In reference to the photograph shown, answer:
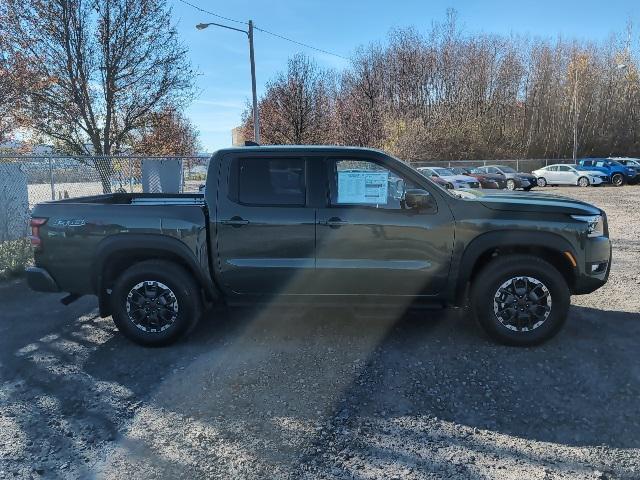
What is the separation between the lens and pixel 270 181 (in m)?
4.60

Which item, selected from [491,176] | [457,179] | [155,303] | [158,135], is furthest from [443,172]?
[155,303]

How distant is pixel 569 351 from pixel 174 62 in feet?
49.9

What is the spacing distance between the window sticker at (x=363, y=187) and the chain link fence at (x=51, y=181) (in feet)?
6.99

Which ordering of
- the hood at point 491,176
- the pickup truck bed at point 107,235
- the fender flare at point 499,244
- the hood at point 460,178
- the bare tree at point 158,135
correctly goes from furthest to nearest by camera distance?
the hood at point 491,176 < the hood at point 460,178 < the bare tree at point 158,135 < the pickup truck bed at point 107,235 < the fender flare at point 499,244

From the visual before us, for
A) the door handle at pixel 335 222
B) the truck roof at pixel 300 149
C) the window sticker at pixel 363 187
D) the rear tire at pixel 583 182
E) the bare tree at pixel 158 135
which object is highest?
the bare tree at pixel 158 135

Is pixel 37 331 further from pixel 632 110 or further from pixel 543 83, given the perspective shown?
pixel 632 110

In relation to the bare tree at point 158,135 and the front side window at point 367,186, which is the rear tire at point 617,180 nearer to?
the bare tree at point 158,135

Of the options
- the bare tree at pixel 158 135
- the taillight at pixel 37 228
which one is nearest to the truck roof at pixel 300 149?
the taillight at pixel 37 228

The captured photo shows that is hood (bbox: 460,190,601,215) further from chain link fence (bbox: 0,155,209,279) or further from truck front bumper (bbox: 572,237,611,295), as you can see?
chain link fence (bbox: 0,155,209,279)

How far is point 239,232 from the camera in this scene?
450 cm

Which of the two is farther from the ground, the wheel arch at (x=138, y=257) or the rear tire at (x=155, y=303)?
the wheel arch at (x=138, y=257)

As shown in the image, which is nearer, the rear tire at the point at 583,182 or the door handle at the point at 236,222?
the door handle at the point at 236,222

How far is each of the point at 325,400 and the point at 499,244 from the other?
2041 millimetres

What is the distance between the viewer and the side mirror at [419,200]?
14.3 ft
